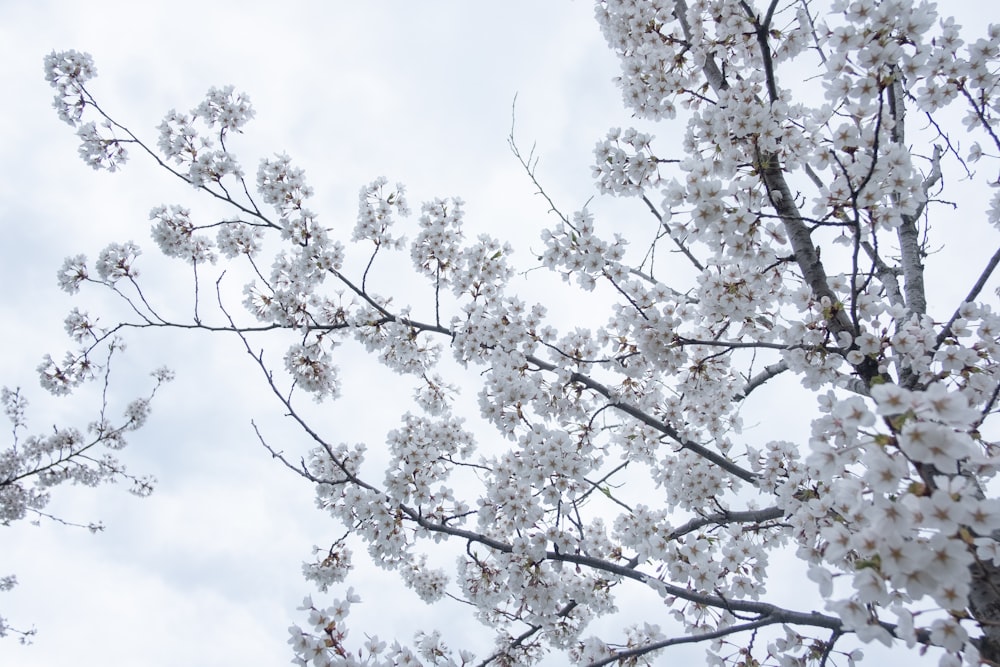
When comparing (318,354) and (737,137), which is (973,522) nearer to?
(737,137)

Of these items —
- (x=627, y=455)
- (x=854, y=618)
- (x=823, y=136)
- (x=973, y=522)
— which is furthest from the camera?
(x=627, y=455)

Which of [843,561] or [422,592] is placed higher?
[422,592]

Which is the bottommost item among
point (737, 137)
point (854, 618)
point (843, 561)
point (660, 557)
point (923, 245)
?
point (854, 618)

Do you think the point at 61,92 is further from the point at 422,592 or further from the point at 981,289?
the point at 981,289

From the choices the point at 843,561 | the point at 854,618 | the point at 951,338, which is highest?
the point at 951,338

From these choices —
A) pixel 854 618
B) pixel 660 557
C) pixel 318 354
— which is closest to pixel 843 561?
pixel 660 557

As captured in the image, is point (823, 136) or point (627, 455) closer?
point (823, 136)

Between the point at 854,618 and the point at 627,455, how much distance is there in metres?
4.12

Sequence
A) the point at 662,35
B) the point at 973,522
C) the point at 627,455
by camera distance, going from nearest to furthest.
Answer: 1. the point at 973,522
2. the point at 662,35
3. the point at 627,455

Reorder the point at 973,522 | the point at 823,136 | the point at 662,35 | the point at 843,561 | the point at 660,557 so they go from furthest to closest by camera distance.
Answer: the point at 662,35
the point at 660,557
the point at 823,136
the point at 843,561
the point at 973,522

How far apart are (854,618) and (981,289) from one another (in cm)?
307

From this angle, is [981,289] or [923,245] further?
[923,245]

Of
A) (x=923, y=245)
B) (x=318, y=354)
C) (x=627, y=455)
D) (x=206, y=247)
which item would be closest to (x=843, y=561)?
(x=627, y=455)

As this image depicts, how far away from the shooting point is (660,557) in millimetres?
4832
